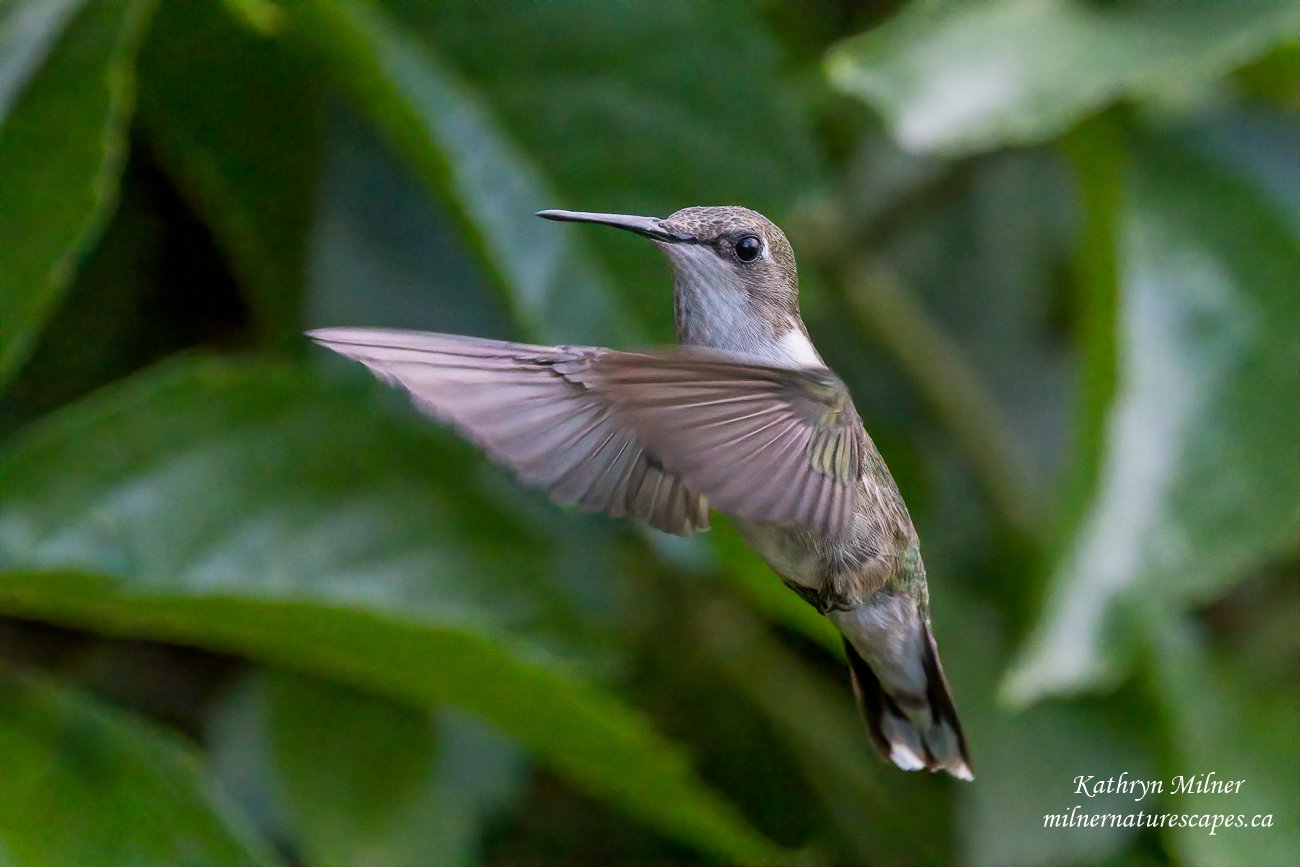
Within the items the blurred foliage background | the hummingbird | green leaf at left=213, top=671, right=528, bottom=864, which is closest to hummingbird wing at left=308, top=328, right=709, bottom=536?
the hummingbird

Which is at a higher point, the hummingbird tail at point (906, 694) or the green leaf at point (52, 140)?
the green leaf at point (52, 140)

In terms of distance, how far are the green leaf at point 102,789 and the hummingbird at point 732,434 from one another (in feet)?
2.02

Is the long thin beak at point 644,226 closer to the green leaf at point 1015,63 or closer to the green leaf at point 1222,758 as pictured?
the green leaf at point 1015,63

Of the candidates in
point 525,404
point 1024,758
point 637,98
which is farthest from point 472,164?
point 1024,758

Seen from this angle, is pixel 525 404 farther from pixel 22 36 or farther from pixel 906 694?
pixel 22 36

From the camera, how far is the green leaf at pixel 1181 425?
4.42 feet

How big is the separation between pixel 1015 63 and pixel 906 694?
745 millimetres

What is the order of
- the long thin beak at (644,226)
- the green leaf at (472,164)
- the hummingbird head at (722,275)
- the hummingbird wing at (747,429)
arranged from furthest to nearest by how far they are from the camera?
the green leaf at (472,164) → the hummingbird head at (722,275) → the long thin beak at (644,226) → the hummingbird wing at (747,429)

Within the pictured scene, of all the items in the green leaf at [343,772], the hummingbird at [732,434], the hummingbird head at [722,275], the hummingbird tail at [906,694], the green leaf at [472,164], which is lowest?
the green leaf at [343,772]

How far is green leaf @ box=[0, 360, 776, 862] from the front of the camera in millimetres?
1252

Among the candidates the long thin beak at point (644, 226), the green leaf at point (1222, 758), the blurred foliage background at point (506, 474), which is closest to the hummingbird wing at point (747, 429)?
the long thin beak at point (644, 226)

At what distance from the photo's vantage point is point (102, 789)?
50.4 inches

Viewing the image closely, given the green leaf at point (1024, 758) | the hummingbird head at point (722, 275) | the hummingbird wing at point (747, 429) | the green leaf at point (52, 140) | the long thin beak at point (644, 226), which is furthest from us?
the green leaf at point (1024, 758)

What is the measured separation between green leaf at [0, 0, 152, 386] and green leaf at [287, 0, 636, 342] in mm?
191
